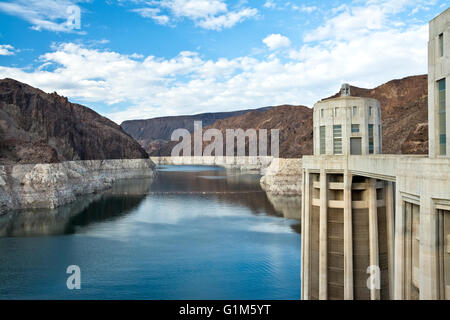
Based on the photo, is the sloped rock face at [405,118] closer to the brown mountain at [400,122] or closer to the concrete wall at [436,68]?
the brown mountain at [400,122]

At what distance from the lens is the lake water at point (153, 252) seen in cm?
2742

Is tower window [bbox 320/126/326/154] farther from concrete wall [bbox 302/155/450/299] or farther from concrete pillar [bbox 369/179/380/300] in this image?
concrete pillar [bbox 369/179/380/300]

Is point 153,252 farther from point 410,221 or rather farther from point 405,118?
point 405,118

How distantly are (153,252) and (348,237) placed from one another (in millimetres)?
24418

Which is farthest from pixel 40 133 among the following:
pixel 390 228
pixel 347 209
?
pixel 390 228

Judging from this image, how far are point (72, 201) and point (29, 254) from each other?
133 feet

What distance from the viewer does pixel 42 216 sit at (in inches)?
2281

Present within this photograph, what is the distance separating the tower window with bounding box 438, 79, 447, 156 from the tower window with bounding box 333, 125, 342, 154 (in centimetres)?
957

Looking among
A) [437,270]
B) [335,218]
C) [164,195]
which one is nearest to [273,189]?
[164,195]

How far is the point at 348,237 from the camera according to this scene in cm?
1858

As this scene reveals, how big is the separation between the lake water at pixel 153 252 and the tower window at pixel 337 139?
12.4 metres

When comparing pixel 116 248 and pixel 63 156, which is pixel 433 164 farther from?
pixel 63 156

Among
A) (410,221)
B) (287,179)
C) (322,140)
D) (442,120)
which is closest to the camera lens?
(442,120)
